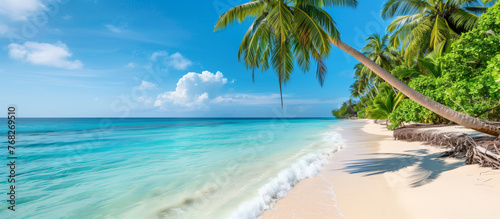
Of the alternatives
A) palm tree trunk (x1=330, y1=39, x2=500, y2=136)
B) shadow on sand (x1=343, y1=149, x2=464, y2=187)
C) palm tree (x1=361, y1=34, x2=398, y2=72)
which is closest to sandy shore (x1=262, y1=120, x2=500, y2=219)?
shadow on sand (x1=343, y1=149, x2=464, y2=187)

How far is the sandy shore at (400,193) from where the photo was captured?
2945 mm

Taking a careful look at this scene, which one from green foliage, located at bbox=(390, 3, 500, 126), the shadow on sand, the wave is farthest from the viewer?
green foliage, located at bbox=(390, 3, 500, 126)

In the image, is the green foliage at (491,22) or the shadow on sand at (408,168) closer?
the shadow on sand at (408,168)

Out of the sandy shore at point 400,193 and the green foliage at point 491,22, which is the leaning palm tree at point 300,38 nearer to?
the sandy shore at point 400,193

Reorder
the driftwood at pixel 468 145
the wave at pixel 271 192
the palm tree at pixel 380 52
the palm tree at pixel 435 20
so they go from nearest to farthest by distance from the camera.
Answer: the wave at pixel 271 192 < the driftwood at pixel 468 145 < the palm tree at pixel 435 20 < the palm tree at pixel 380 52

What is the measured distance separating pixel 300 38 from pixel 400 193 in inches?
162

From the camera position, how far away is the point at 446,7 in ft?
39.9

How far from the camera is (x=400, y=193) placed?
3623 millimetres

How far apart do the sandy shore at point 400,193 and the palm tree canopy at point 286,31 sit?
291 cm

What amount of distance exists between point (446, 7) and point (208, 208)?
16.3 meters

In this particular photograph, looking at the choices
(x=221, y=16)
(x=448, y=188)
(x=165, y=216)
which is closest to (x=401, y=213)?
(x=448, y=188)

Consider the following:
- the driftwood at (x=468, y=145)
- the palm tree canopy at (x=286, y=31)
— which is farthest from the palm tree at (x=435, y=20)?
the palm tree canopy at (x=286, y=31)

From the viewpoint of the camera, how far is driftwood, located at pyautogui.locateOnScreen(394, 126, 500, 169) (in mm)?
4234

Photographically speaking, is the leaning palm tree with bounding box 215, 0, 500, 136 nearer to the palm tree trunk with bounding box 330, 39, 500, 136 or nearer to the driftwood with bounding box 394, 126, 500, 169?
the palm tree trunk with bounding box 330, 39, 500, 136
